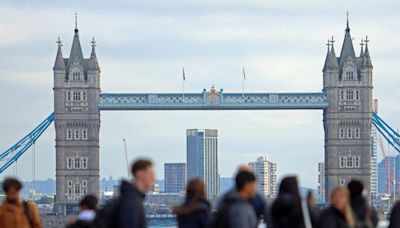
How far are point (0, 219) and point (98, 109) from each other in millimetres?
106215

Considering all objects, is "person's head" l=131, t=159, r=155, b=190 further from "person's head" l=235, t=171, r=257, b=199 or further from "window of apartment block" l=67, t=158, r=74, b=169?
"window of apartment block" l=67, t=158, r=74, b=169

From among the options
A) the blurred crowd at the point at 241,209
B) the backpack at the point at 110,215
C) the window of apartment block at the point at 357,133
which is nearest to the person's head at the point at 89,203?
the blurred crowd at the point at 241,209

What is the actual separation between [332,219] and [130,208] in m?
2.16

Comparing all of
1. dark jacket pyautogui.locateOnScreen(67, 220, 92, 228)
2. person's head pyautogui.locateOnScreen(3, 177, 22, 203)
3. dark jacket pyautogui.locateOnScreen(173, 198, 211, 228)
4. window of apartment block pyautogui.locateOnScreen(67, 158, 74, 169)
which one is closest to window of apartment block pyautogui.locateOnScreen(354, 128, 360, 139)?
window of apartment block pyautogui.locateOnScreen(67, 158, 74, 169)

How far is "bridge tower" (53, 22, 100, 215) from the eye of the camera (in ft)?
410

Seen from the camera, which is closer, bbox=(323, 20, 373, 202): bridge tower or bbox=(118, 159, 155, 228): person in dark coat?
bbox=(118, 159, 155, 228): person in dark coat

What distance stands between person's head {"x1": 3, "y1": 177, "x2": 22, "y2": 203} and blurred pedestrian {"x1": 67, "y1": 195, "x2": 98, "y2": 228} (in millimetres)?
1015

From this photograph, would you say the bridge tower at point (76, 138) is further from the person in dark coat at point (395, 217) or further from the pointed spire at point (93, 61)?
the person in dark coat at point (395, 217)

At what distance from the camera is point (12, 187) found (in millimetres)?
18469

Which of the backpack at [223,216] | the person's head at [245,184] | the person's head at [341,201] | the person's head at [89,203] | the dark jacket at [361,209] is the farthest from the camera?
the dark jacket at [361,209]

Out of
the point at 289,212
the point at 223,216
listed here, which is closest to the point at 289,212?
the point at 289,212

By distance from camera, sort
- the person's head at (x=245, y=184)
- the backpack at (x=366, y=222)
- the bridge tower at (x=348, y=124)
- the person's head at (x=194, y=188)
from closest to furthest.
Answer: the person's head at (x=245, y=184)
the backpack at (x=366, y=222)
the person's head at (x=194, y=188)
the bridge tower at (x=348, y=124)

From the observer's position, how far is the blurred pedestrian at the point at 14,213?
18.5 meters

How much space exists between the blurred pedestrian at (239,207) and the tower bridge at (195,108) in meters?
106
